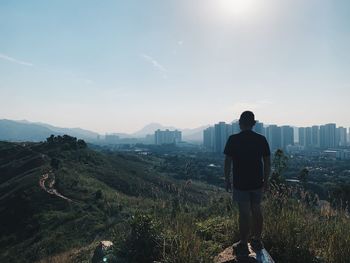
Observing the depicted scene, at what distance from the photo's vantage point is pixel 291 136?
167m

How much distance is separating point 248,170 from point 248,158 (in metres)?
0.15

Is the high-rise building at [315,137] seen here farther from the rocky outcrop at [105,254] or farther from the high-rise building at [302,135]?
the rocky outcrop at [105,254]

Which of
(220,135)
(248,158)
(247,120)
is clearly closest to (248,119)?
(247,120)

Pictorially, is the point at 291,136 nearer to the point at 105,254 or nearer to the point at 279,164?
the point at 279,164

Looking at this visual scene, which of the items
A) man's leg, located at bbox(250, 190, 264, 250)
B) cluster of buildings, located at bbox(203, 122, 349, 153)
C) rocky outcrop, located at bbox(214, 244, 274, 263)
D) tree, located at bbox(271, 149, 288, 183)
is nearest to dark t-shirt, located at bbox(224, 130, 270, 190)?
man's leg, located at bbox(250, 190, 264, 250)

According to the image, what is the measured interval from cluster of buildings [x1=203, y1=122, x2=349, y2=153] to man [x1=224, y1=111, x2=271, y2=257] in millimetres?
147766

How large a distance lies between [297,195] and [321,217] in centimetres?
54

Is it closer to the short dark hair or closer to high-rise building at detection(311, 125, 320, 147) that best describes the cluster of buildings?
high-rise building at detection(311, 125, 320, 147)

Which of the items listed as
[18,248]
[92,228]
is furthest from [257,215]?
[18,248]

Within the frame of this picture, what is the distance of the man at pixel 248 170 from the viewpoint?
5082mm

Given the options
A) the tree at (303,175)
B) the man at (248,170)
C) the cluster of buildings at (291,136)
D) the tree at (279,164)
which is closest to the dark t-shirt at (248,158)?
the man at (248,170)

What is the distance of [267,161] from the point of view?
17.2ft

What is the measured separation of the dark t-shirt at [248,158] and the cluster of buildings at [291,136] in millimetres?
147789

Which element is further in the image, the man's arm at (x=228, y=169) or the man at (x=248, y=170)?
the man's arm at (x=228, y=169)
